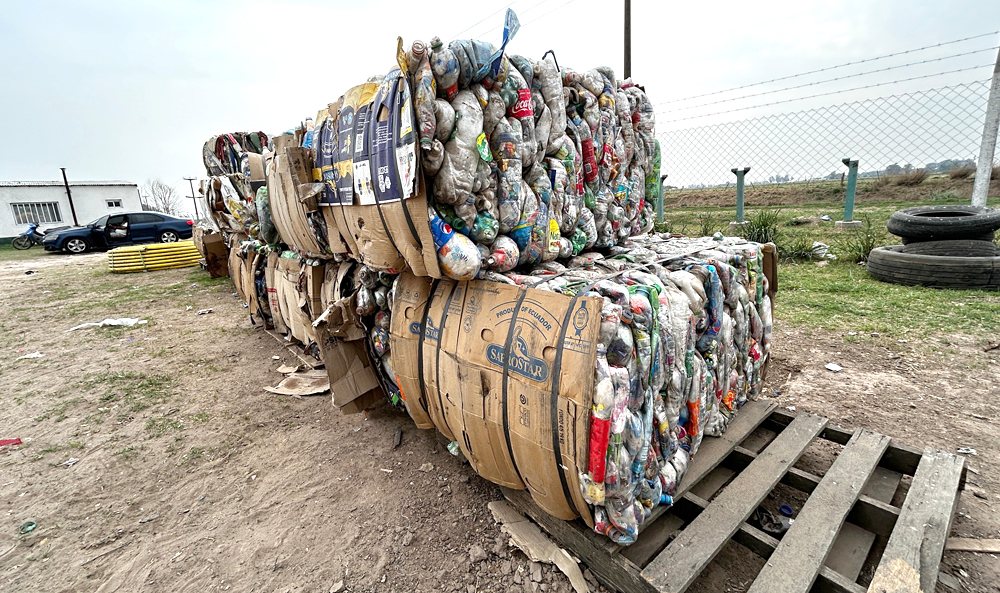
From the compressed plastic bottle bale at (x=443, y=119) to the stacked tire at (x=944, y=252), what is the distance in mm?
5632

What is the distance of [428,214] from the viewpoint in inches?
70.6

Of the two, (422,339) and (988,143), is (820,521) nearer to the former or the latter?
(422,339)

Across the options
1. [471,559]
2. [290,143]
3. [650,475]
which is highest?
[290,143]

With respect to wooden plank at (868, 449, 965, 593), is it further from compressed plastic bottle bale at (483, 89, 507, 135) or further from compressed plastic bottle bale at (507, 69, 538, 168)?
compressed plastic bottle bale at (483, 89, 507, 135)

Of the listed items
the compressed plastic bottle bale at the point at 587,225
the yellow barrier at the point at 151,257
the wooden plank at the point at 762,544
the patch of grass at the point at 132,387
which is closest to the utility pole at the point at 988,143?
the compressed plastic bottle bale at the point at 587,225

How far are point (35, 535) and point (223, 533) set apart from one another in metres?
0.91

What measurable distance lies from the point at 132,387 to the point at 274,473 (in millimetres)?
2125

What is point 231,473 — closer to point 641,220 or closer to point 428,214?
point 428,214

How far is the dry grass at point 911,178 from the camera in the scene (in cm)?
1022

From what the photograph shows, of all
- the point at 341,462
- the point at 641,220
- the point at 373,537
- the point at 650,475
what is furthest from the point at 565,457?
the point at 641,220

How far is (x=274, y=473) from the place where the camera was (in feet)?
8.29

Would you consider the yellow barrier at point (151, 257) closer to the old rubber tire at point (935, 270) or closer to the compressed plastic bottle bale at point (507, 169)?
the compressed plastic bottle bale at point (507, 169)

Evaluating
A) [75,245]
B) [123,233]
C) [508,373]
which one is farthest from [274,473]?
[75,245]

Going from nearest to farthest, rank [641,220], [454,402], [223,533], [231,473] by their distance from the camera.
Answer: [454,402] → [223,533] → [231,473] → [641,220]
